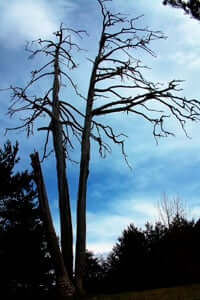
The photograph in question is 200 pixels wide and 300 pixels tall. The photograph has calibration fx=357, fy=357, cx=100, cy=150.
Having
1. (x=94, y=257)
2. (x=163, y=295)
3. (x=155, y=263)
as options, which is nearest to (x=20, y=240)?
(x=94, y=257)

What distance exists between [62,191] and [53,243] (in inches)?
54.6

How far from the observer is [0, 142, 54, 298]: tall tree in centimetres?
1767

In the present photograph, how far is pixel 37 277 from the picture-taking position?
60.8ft

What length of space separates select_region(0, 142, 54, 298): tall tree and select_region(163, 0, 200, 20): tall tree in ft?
44.9

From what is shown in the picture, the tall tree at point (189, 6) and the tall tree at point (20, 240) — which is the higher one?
the tall tree at point (189, 6)

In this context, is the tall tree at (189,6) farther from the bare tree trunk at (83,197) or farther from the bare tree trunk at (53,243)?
Result: the bare tree trunk at (53,243)

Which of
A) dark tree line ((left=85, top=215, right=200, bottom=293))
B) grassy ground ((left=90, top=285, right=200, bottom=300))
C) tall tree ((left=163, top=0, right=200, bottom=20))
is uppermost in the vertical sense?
tall tree ((left=163, top=0, right=200, bottom=20))

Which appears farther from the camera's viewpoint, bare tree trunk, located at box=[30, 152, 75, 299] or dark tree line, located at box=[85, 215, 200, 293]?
dark tree line, located at box=[85, 215, 200, 293]

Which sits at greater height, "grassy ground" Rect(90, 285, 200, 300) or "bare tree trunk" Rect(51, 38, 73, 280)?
"bare tree trunk" Rect(51, 38, 73, 280)

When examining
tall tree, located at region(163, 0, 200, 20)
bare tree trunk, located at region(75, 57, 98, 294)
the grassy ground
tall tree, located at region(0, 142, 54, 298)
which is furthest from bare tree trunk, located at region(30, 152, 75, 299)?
tall tree, located at region(0, 142, 54, 298)

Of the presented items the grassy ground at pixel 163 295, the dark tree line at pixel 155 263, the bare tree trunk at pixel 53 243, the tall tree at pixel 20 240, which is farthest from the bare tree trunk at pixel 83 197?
the tall tree at pixel 20 240

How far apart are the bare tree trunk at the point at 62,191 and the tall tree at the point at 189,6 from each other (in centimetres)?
374

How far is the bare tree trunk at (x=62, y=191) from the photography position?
7.84 m

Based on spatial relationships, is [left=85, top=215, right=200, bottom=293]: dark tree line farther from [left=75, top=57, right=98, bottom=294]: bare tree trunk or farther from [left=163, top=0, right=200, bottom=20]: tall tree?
[left=163, top=0, right=200, bottom=20]: tall tree
